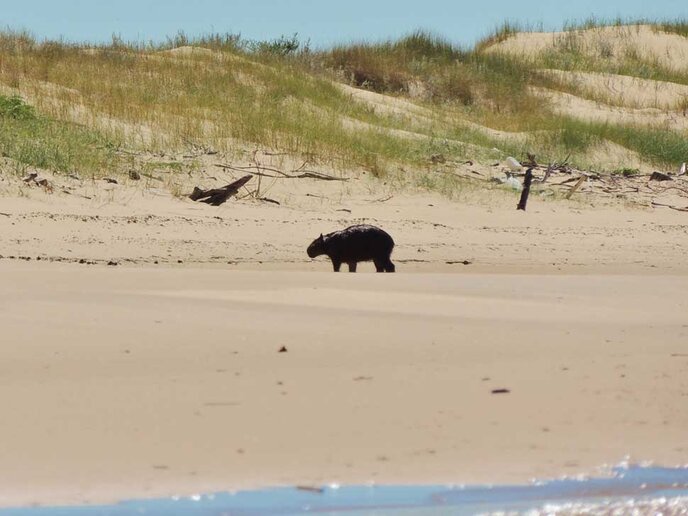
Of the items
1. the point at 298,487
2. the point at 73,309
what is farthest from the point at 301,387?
the point at 73,309

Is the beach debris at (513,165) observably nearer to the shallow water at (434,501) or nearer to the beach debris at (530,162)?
the beach debris at (530,162)

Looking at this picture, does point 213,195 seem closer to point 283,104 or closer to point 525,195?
point 525,195

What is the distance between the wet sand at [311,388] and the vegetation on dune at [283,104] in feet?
20.6

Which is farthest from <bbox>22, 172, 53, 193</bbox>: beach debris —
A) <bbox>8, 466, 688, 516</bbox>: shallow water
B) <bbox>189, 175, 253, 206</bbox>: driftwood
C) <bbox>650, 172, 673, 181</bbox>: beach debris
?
<bbox>650, 172, 673, 181</bbox>: beach debris

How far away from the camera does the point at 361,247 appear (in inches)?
392

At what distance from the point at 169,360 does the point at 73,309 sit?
1117 mm

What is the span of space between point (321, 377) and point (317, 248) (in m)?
5.57

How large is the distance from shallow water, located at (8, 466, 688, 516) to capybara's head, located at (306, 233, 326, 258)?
6545 millimetres

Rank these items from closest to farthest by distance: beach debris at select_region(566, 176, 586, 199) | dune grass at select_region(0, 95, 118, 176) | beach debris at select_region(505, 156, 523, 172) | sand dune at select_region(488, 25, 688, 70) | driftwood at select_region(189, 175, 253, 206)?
1. dune grass at select_region(0, 95, 118, 176)
2. driftwood at select_region(189, 175, 253, 206)
3. beach debris at select_region(566, 176, 586, 199)
4. beach debris at select_region(505, 156, 523, 172)
5. sand dune at select_region(488, 25, 688, 70)

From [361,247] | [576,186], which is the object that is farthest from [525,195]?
[361,247]

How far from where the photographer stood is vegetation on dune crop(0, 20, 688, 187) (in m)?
14.2

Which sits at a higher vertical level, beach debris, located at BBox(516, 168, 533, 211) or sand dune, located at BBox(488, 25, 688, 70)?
sand dune, located at BBox(488, 25, 688, 70)

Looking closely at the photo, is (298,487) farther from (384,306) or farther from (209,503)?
(384,306)

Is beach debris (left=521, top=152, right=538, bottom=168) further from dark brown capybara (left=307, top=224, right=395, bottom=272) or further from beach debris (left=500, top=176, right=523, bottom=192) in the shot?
dark brown capybara (left=307, top=224, right=395, bottom=272)
